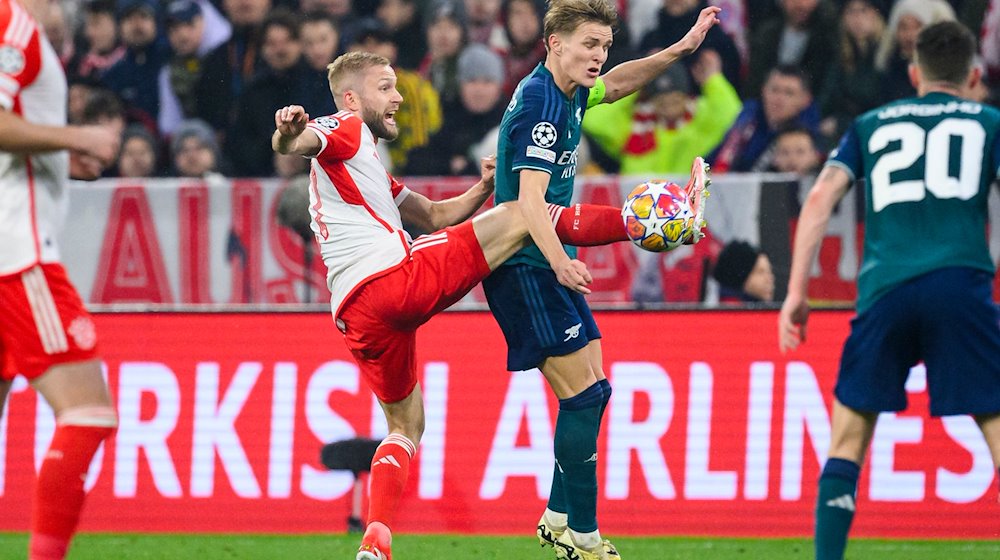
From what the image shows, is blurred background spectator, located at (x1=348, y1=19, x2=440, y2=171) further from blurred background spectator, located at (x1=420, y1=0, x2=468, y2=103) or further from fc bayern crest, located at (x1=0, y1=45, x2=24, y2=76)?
fc bayern crest, located at (x1=0, y1=45, x2=24, y2=76)

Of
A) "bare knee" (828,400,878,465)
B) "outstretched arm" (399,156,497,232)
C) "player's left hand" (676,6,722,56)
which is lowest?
"bare knee" (828,400,878,465)

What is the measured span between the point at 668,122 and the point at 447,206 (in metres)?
3.99

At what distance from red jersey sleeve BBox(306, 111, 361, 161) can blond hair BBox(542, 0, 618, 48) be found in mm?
915

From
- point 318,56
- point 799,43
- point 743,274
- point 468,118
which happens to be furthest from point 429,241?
point 799,43

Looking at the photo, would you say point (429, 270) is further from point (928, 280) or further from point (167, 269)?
point (167, 269)

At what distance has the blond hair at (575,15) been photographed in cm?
588

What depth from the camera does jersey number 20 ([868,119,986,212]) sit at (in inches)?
192

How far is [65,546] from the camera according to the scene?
4.71 meters

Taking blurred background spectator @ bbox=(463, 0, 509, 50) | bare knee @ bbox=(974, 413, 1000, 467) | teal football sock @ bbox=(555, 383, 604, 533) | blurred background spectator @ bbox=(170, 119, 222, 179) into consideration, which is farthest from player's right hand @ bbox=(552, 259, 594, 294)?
blurred background spectator @ bbox=(463, 0, 509, 50)

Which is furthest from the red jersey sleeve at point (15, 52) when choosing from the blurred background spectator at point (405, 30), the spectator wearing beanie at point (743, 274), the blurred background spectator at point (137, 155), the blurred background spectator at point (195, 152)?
the blurred background spectator at point (405, 30)

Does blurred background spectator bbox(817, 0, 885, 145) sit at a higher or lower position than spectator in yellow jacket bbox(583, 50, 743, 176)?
Result: higher

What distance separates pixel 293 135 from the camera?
5.32 meters

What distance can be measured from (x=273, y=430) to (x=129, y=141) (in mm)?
3827

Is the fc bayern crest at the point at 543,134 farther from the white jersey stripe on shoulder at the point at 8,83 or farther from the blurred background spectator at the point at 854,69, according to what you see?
the blurred background spectator at the point at 854,69
